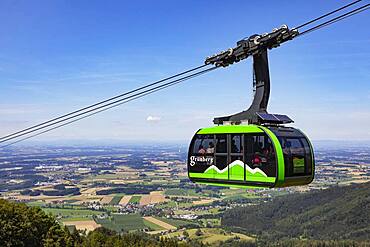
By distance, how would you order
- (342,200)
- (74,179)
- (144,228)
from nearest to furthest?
(144,228) < (342,200) < (74,179)

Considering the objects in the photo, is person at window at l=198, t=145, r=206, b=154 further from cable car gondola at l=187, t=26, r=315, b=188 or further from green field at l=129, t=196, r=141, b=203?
green field at l=129, t=196, r=141, b=203

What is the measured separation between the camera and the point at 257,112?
1095cm

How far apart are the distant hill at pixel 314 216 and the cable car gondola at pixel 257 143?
98.9 meters

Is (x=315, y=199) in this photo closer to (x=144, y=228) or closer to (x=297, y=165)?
(x=144, y=228)

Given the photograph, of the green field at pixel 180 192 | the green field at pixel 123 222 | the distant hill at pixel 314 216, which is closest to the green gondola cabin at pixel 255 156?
the green field at pixel 123 222

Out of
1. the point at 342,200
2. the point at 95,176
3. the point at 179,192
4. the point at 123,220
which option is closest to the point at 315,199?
the point at 342,200

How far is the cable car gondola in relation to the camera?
1014 centimetres

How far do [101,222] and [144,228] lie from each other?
916 centimetres

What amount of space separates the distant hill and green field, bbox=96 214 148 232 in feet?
78.5

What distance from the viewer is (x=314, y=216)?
12719 cm

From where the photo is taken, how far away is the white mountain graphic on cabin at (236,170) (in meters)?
10.7

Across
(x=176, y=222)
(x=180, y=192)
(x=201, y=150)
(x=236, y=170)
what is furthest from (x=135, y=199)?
(x=236, y=170)

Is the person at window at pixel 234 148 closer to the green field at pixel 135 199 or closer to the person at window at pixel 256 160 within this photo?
the person at window at pixel 256 160

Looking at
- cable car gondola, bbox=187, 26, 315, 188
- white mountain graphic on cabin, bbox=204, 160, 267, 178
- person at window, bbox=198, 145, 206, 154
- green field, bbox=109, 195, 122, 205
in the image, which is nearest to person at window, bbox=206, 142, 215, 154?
cable car gondola, bbox=187, 26, 315, 188
